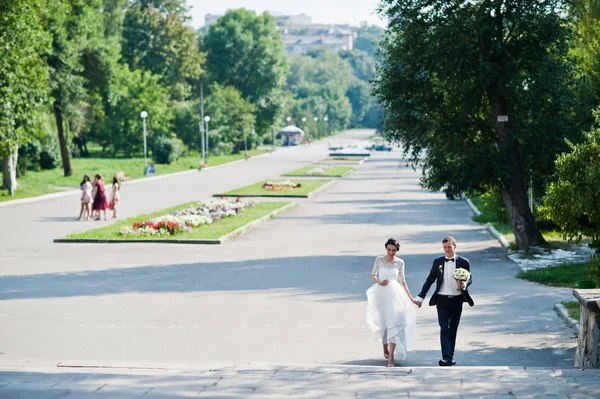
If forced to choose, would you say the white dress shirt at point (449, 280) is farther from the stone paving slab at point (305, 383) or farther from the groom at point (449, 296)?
the stone paving slab at point (305, 383)

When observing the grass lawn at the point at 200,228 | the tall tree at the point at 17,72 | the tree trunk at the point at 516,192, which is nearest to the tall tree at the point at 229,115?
the tall tree at the point at 17,72

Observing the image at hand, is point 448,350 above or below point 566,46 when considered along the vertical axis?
below

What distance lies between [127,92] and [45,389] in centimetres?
7887

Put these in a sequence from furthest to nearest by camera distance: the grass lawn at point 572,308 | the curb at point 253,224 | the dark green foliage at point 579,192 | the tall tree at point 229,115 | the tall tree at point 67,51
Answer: the tall tree at point 229,115
the tall tree at point 67,51
the curb at point 253,224
the grass lawn at point 572,308
the dark green foliage at point 579,192

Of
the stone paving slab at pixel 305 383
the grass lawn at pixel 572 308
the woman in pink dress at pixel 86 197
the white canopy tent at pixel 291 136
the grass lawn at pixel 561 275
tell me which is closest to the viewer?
the stone paving slab at pixel 305 383

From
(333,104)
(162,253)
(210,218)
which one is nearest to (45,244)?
(162,253)

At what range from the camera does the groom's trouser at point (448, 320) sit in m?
12.1

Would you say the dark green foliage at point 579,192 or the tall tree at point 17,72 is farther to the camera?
the tall tree at point 17,72

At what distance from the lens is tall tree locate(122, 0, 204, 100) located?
9912 centimetres

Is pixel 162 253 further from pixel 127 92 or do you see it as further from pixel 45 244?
pixel 127 92

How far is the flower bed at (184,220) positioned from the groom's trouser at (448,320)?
55.7 ft

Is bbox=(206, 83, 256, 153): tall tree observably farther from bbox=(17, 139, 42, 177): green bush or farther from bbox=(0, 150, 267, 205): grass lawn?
bbox=(17, 139, 42, 177): green bush

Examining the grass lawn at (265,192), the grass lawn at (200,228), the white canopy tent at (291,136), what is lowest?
the white canopy tent at (291,136)

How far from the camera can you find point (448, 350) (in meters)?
12.1
